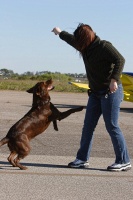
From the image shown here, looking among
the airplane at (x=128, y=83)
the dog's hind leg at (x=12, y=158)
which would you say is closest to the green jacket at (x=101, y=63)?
the dog's hind leg at (x=12, y=158)

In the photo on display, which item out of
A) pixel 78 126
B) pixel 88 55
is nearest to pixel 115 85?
pixel 88 55

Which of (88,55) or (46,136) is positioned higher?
(88,55)

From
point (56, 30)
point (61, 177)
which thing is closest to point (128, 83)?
point (56, 30)

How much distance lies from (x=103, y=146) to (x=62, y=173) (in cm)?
289

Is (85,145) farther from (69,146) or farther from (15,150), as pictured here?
(69,146)

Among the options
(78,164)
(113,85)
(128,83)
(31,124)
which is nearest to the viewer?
(113,85)

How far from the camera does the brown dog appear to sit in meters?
6.93

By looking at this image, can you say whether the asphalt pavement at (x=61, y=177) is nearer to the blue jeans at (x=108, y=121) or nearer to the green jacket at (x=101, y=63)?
the blue jeans at (x=108, y=121)

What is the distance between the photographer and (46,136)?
1077 centimetres

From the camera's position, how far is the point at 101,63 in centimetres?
700

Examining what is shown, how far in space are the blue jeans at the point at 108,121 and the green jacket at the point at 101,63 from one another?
0.62ft

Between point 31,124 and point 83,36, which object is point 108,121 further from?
point 83,36

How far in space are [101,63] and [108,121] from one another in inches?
31.2

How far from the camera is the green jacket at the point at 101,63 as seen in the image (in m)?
6.88
